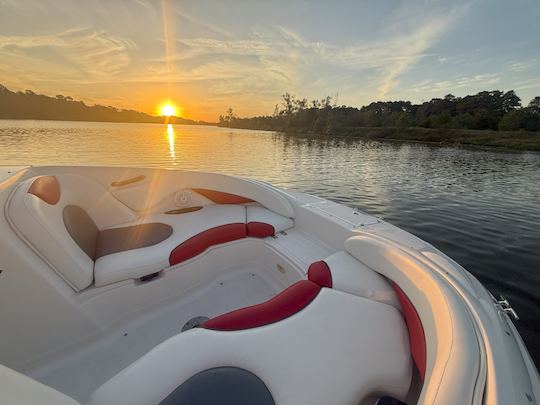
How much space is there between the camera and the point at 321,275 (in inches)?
67.2

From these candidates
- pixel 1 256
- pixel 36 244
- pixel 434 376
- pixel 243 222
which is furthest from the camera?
pixel 243 222

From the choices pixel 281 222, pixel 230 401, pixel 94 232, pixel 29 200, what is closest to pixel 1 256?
pixel 29 200

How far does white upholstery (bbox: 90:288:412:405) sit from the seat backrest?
107 cm

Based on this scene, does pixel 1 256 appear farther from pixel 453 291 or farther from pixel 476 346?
pixel 453 291

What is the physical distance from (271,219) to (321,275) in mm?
1222

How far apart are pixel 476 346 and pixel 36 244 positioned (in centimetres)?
250

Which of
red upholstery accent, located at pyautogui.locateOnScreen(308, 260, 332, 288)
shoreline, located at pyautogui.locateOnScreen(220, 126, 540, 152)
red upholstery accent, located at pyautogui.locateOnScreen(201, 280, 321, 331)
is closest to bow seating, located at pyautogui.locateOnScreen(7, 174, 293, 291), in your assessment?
red upholstery accent, located at pyautogui.locateOnScreen(308, 260, 332, 288)

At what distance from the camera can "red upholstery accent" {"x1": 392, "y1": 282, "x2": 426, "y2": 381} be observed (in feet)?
3.78

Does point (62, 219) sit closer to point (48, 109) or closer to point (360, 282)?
point (360, 282)

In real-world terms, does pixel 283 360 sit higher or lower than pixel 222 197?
lower

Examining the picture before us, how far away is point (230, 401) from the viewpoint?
1.00 metres

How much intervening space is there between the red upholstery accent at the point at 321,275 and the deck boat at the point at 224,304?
11 mm

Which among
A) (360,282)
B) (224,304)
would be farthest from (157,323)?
(360,282)

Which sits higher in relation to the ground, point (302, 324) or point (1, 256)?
point (1, 256)
